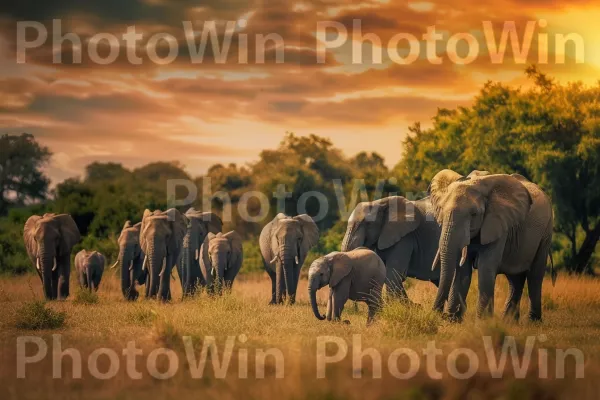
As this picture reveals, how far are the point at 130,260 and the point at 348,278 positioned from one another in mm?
9358

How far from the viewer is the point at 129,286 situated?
78.6 ft

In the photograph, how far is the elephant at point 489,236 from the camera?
1499cm

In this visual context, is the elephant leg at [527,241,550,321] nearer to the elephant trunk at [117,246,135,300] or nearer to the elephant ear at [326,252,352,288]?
the elephant ear at [326,252,352,288]

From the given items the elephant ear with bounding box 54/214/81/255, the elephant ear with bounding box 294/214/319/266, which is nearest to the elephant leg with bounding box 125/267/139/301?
the elephant ear with bounding box 54/214/81/255

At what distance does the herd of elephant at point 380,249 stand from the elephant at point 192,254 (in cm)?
3

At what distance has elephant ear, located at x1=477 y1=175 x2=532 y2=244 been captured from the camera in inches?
595

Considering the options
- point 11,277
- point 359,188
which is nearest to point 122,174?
point 359,188

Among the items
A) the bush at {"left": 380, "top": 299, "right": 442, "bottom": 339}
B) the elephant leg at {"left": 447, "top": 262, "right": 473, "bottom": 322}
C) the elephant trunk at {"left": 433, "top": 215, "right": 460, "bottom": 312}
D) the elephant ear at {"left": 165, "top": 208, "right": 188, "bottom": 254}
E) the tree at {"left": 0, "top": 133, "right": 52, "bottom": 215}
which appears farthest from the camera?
the tree at {"left": 0, "top": 133, "right": 52, "bottom": 215}

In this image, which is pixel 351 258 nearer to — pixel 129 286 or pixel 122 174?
pixel 129 286

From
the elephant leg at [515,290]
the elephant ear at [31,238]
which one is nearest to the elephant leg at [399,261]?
the elephant leg at [515,290]

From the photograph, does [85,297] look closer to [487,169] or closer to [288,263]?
[288,263]

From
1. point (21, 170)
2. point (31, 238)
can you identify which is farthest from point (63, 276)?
point (21, 170)

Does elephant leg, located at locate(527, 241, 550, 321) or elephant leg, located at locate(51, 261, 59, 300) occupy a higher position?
elephant leg, located at locate(527, 241, 550, 321)

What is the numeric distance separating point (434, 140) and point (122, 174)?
43.6m
